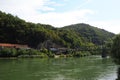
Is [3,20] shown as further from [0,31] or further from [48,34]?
[48,34]

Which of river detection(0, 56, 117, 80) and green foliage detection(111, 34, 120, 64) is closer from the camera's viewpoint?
river detection(0, 56, 117, 80)

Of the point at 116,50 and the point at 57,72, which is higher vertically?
the point at 116,50

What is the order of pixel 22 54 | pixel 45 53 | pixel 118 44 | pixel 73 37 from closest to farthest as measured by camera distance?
pixel 118 44, pixel 22 54, pixel 45 53, pixel 73 37

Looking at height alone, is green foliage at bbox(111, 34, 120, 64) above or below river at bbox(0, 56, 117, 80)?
above

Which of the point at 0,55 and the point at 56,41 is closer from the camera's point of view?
the point at 0,55

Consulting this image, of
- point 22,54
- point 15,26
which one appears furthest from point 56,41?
point 22,54

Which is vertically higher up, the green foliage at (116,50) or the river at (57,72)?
the green foliage at (116,50)

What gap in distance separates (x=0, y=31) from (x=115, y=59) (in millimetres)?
101396

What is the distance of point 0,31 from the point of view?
141375 millimetres

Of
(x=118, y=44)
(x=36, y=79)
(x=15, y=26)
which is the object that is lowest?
(x=36, y=79)

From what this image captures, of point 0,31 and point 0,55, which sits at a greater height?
point 0,31

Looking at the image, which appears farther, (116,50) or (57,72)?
(57,72)

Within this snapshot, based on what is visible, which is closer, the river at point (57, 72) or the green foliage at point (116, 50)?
the river at point (57, 72)

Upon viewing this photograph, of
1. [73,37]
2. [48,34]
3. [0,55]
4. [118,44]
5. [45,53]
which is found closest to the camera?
[118,44]
